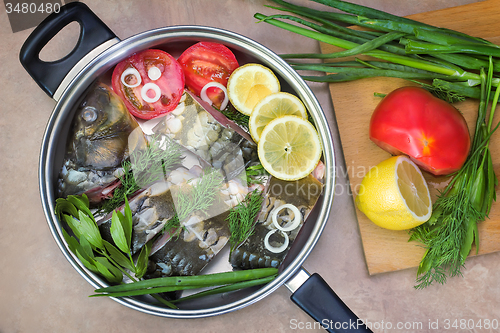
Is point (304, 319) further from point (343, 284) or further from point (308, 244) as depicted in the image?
point (308, 244)

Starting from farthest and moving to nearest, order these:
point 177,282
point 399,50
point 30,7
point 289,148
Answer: point 30,7, point 399,50, point 289,148, point 177,282

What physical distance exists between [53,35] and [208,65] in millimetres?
518

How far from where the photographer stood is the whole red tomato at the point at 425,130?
3.78 feet

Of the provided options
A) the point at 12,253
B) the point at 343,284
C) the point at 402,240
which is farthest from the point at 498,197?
the point at 12,253

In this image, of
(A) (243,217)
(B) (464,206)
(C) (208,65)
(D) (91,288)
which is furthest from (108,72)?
(B) (464,206)

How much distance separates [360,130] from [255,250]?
615 millimetres

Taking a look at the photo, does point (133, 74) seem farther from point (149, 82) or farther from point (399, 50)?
point (399, 50)

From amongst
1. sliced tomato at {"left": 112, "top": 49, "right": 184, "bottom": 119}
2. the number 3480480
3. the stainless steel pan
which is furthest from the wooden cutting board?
the number 3480480

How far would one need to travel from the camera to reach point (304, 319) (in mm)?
1300

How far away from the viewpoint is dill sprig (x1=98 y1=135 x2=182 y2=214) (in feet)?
3.71

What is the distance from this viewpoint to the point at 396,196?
43.1 inches

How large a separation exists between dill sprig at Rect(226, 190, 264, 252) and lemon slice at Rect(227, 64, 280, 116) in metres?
0.30

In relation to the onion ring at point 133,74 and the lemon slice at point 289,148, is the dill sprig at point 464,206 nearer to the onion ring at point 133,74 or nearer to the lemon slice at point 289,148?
the lemon slice at point 289,148

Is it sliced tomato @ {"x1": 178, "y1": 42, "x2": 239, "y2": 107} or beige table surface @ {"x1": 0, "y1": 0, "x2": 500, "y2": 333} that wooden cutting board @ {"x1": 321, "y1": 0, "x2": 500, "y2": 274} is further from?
sliced tomato @ {"x1": 178, "y1": 42, "x2": 239, "y2": 107}
